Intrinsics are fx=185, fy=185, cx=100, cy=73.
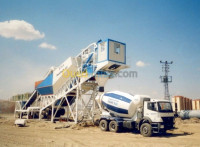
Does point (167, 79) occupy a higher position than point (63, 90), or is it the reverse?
point (167, 79)

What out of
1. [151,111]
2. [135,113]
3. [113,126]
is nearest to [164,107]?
[151,111]

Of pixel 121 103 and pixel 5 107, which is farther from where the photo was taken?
pixel 5 107

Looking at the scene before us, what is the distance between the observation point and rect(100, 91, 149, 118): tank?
14.4 metres

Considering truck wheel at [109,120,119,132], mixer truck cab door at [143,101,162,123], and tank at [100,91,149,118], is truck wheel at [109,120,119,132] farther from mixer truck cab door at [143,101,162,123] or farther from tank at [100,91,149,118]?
mixer truck cab door at [143,101,162,123]

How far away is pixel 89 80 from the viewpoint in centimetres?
2022

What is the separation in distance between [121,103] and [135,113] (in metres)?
1.35

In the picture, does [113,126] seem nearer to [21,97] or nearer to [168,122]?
[168,122]

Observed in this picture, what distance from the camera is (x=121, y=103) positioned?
594 inches

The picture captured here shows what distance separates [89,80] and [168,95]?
24404 millimetres

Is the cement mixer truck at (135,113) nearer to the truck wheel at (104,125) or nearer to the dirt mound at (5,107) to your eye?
the truck wheel at (104,125)

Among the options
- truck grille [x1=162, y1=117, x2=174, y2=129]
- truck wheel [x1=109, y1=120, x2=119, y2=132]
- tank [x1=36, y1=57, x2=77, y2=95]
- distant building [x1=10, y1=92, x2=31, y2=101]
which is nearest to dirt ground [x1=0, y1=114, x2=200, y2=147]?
truck grille [x1=162, y1=117, x2=174, y2=129]

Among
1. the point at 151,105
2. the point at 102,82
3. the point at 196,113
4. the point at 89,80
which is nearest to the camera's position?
the point at 151,105

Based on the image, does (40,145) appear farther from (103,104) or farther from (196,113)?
(196,113)

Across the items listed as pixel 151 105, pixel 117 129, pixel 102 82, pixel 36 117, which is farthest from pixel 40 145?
pixel 36 117
